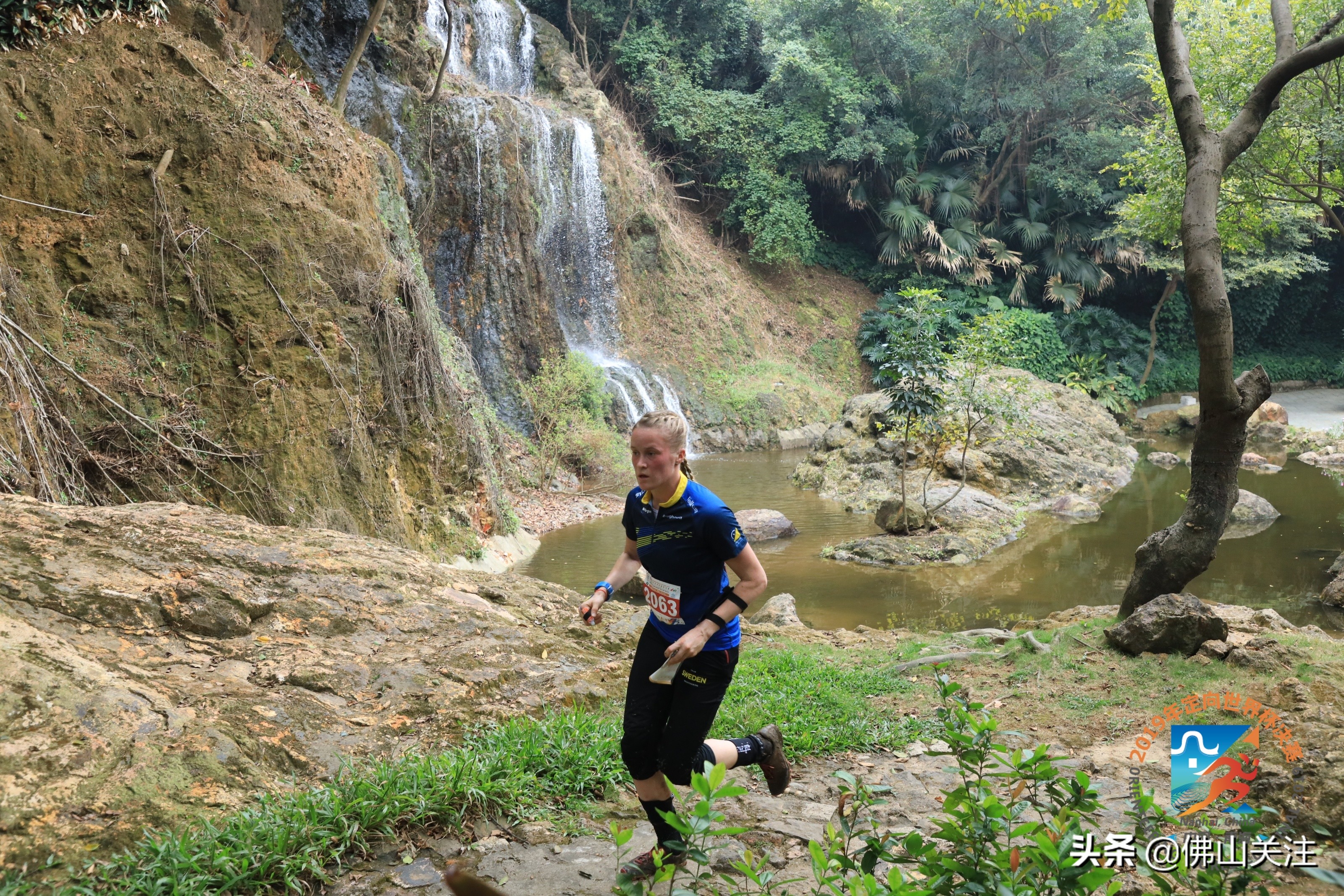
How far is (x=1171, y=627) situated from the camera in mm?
5414

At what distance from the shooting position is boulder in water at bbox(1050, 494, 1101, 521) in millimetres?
14172

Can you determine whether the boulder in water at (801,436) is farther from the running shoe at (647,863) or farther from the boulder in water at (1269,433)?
the running shoe at (647,863)

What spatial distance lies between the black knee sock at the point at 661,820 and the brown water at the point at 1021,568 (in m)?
6.36

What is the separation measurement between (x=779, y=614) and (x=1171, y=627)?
373 cm

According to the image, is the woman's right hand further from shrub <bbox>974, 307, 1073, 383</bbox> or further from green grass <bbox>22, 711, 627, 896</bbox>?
shrub <bbox>974, 307, 1073, 383</bbox>

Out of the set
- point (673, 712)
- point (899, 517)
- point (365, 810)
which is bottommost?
point (899, 517)

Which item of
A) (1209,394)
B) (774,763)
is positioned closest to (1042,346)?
(1209,394)

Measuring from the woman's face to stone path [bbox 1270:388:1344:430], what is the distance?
24920 millimetres

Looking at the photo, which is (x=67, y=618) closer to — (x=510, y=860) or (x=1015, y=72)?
(x=510, y=860)

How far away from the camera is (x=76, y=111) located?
6.99 m

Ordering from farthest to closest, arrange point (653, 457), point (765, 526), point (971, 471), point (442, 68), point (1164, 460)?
point (1164, 460) → point (971, 471) → point (442, 68) → point (765, 526) → point (653, 457)

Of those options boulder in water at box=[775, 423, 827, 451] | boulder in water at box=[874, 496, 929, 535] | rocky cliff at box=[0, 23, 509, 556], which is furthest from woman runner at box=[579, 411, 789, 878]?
boulder in water at box=[775, 423, 827, 451]

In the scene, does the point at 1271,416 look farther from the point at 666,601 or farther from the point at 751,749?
the point at 666,601

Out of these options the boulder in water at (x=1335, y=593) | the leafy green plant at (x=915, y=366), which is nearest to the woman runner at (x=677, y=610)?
the boulder in water at (x=1335, y=593)
